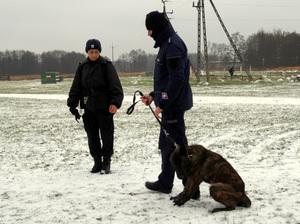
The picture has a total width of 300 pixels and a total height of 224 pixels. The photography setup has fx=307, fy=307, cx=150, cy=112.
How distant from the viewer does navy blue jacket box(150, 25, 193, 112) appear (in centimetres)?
318

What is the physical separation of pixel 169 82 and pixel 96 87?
1.67 metres

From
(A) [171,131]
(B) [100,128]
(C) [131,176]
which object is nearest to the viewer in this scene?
(A) [171,131]

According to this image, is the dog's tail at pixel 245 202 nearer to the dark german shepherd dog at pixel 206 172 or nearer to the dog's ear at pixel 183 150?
the dark german shepherd dog at pixel 206 172

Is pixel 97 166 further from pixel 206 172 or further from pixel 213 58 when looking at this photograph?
pixel 213 58

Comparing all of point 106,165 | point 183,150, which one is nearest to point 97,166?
point 106,165

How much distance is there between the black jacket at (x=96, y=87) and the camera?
4535mm

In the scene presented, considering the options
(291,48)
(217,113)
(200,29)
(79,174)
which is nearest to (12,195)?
(79,174)

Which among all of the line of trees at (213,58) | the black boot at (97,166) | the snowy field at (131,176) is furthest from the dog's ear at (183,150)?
the line of trees at (213,58)

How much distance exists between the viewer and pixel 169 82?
3.21 meters

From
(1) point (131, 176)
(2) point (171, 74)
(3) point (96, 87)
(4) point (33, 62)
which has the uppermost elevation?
(4) point (33, 62)

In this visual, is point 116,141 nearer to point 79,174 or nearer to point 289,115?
point 79,174

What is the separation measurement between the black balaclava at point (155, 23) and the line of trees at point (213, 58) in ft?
225

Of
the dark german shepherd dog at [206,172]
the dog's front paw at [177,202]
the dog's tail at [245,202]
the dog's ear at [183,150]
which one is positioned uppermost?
the dog's ear at [183,150]

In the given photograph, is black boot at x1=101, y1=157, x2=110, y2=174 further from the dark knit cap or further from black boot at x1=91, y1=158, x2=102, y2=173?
the dark knit cap
